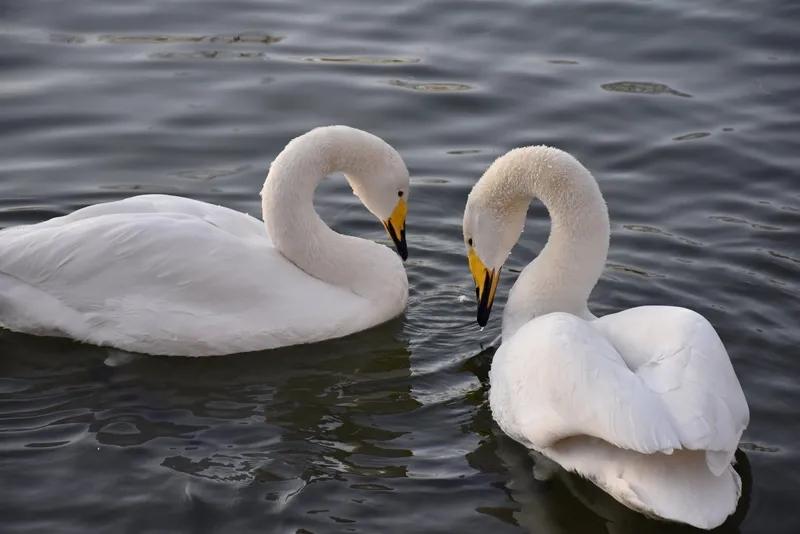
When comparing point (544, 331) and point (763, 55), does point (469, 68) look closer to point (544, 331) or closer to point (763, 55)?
point (763, 55)

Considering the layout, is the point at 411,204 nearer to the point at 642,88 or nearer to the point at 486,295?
the point at 486,295

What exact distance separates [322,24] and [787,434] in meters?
8.60

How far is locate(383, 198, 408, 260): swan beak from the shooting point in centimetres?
965

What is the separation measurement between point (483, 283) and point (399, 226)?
893mm

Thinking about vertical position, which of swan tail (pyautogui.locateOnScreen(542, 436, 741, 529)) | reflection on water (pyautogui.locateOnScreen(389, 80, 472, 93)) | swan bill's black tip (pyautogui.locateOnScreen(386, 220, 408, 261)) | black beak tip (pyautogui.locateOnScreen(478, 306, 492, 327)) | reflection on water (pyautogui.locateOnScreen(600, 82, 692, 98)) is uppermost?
reflection on water (pyautogui.locateOnScreen(389, 80, 472, 93))

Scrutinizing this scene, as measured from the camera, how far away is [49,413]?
27.3 feet

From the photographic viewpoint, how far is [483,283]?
30.0ft

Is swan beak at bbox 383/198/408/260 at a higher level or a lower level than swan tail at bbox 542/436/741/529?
higher

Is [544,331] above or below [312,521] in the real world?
above

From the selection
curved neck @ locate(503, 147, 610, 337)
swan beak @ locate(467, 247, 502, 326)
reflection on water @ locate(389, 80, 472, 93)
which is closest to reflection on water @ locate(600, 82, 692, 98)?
reflection on water @ locate(389, 80, 472, 93)

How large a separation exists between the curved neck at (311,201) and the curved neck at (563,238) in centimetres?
106

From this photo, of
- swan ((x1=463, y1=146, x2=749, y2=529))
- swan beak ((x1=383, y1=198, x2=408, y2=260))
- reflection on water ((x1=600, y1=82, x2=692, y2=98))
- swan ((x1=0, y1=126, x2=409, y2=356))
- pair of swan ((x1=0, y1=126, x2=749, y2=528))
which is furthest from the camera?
reflection on water ((x1=600, y1=82, x2=692, y2=98))

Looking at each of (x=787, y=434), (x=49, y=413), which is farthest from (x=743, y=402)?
(x=49, y=413)

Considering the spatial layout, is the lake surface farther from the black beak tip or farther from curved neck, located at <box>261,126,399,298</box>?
curved neck, located at <box>261,126,399,298</box>
